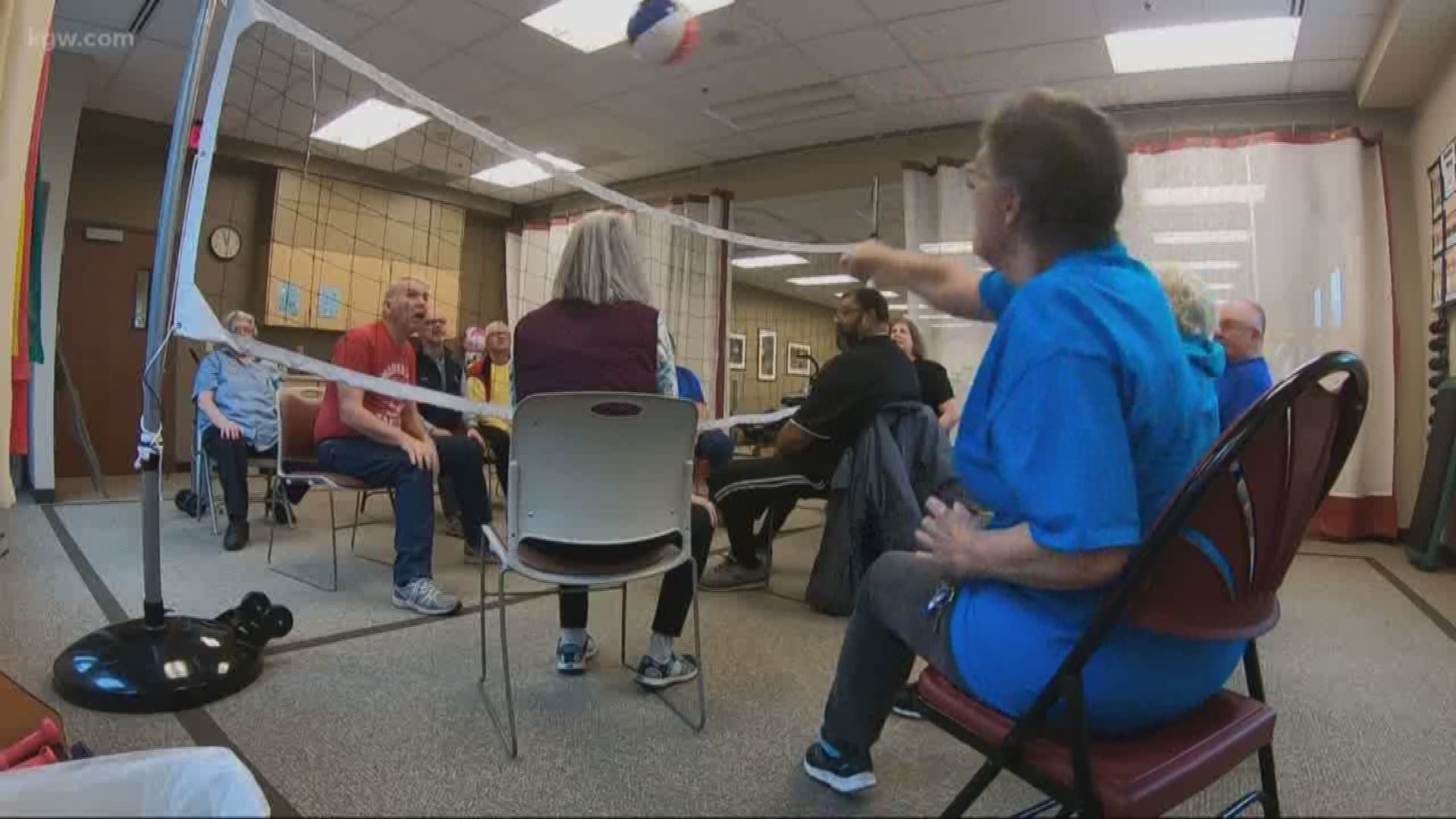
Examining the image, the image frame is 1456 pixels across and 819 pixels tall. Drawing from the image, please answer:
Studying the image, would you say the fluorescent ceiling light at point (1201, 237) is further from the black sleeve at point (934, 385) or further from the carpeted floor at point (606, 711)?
the carpeted floor at point (606, 711)

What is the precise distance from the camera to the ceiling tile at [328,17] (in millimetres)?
Result: 4094

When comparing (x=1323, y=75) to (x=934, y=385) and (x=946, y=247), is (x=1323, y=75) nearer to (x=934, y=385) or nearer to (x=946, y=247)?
(x=946, y=247)

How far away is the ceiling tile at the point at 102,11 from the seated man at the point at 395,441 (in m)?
3.26

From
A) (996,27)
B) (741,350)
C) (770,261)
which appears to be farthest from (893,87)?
(741,350)

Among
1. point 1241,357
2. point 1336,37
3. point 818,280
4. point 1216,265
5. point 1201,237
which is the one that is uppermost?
point 818,280

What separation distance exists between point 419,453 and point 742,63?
3276 mm

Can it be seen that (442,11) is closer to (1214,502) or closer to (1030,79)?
(1030,79)

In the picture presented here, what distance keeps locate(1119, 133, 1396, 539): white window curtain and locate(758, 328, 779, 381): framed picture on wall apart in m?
9.17

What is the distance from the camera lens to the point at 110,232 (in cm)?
596

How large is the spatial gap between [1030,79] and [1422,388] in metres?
2.84

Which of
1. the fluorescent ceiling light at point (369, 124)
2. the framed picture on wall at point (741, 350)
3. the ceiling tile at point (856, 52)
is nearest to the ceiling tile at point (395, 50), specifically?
the fluorescent ceiling light at point (369, 124)

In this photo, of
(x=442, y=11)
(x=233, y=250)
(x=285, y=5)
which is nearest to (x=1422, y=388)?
(x=442, y=11)

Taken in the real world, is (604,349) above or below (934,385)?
below

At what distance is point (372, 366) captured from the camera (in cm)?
249
